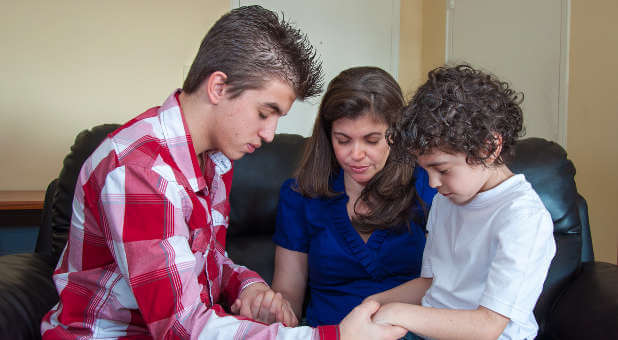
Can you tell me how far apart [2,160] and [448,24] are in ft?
10.2

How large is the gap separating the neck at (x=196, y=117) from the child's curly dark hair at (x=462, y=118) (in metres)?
0.43

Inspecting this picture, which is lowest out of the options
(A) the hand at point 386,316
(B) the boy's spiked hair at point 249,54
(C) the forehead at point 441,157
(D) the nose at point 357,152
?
(A) the hand at point 386,316

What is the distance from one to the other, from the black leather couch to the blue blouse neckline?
362 millimetres

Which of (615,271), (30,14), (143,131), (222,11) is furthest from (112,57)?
(615,271)

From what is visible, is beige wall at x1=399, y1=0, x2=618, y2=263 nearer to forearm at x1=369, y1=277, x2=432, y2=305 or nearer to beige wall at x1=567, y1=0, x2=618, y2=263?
beige wall at x1=567, y1=0, x2=618, y2=263

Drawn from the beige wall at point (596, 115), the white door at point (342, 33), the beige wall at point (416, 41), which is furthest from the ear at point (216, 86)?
the beige wall at point (416, 41)

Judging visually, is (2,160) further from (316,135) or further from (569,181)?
(569,181)

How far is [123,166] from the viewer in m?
0.90

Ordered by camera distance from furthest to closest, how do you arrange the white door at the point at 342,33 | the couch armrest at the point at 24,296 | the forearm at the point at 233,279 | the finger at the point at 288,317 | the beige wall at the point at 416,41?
the beige wall at the point at 416,41 → the white door at the point at 342,33 → the forearm at the point at 233,279 → the finger at the point at 288,317 → the couch armrest at the point at 24,296

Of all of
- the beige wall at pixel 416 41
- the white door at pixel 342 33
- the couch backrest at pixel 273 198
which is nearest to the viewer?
the couch backrest at pixel 273 198

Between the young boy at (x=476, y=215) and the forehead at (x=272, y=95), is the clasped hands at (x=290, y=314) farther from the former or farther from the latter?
the forehead at (x=272, y=95)

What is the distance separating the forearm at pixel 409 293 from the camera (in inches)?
49.1

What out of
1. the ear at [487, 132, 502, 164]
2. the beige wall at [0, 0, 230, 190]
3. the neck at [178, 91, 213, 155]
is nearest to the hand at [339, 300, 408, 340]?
the ear at [487, 132, 502, 164]

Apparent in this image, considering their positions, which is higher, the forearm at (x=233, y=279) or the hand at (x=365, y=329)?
the hand at (x=365, y=329)
